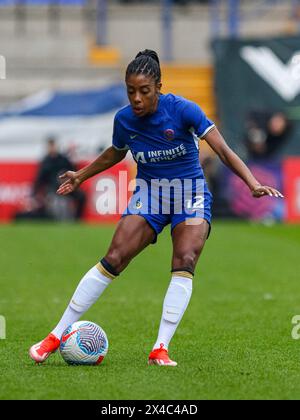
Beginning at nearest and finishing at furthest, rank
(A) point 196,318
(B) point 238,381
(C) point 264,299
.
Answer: (B) point 238,381, (A) point 196,318, (C) point 264,299

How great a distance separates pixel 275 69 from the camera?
27688 millimetres

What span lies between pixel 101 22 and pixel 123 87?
3.53 metres

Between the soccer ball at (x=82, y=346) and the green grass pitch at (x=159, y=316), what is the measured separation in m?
0.13

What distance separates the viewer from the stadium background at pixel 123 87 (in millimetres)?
24906

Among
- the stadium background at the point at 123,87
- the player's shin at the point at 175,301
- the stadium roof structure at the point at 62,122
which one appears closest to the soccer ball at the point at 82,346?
the player's shin at the point at 175,301

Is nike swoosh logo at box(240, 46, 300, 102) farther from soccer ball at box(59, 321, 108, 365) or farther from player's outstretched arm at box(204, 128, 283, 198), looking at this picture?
soccer ball at box(59, 321, 108, 365)

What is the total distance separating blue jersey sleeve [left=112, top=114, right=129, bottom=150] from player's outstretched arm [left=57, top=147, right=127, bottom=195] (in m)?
0.07

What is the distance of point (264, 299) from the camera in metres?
12.4

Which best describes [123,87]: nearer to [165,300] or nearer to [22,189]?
[22,189]

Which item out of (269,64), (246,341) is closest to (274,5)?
(269,64)

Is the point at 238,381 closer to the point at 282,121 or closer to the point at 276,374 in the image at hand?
the point at 276,374

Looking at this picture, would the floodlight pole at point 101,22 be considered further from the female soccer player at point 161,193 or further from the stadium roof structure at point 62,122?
the female soccer player at point 161,193

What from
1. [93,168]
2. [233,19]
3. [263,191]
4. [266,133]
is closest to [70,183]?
[93,168]

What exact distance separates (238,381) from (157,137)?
1.91 meters
